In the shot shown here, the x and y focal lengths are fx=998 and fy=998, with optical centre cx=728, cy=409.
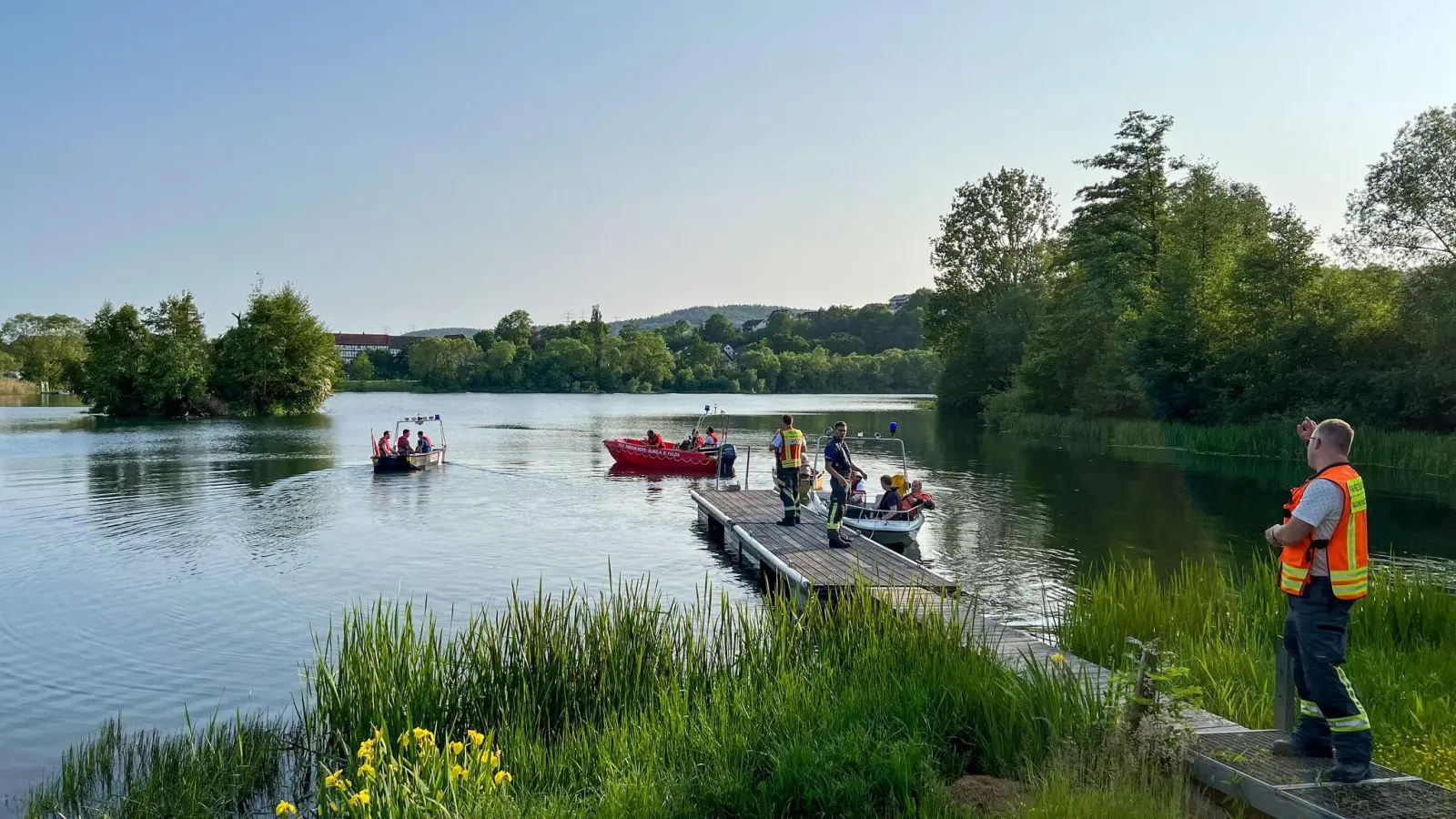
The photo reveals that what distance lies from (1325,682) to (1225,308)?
152 ft

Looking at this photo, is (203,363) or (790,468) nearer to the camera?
(790,468)

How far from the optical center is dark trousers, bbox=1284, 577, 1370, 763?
18.9ft

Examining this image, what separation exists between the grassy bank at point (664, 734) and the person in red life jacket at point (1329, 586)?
3.30 feet

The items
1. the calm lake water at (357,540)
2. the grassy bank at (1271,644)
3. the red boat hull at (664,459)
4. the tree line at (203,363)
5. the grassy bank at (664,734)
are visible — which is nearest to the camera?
the grassy bank at (664,734)

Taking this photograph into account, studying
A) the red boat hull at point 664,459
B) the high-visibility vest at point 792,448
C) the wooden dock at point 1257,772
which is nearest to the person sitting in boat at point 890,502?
the high-visibility vest at point 792,448

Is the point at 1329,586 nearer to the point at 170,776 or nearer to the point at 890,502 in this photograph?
the point at 170,776

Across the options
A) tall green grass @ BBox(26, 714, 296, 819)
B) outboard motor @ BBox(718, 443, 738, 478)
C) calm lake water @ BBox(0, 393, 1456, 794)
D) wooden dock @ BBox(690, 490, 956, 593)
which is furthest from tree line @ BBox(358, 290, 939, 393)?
tall green grass @ BBox(26, 714, 296, 819)

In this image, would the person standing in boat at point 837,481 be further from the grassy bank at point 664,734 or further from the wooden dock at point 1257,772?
the grassy bank at point 664,734

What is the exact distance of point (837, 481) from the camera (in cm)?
1689

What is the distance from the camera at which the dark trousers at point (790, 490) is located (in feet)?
64.5

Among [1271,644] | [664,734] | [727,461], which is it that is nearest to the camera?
[664,734]

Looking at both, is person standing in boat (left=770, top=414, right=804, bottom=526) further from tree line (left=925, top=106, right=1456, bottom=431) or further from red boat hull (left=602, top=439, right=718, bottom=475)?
tree line (left=925, top=106, right=1456, bottom=431)

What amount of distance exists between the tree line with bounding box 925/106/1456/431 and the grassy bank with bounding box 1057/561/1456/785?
28763 mm

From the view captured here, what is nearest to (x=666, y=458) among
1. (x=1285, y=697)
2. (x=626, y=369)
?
(x=1285, y=697)
